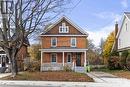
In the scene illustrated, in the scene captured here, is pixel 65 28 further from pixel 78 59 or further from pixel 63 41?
pixel 78 59

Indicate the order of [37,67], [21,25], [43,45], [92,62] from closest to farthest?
1. [21,25]
2. [37,67]
3. [43,45]
4. [92,62]

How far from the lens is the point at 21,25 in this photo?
30.2 metres

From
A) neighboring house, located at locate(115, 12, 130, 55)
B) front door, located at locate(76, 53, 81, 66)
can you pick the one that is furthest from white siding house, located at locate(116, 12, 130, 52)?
front door, located at locate(76, 53, 81, 66)

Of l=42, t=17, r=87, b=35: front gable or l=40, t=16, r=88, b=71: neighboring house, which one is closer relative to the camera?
l=40, t=16, r=88, b=71: neighboring house

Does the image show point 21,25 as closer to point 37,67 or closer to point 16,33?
point 16,33

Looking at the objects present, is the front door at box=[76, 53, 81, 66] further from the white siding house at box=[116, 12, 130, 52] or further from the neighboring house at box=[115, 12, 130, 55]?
the white siding house at box=[116, 12, 130, 52]

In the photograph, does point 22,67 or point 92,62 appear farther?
point 92,62

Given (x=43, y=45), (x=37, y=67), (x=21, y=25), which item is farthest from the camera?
(x=43, y=45)

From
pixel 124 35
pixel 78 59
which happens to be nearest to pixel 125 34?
pixel 124 35

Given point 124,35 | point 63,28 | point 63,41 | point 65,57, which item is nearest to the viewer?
point 63,41

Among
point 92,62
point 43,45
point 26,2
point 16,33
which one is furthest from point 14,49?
point 92,62

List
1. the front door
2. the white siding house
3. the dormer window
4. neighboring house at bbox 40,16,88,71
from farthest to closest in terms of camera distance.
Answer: the front door, the dormer window, neighboring house at bbox 40,16,88,71, the white siding house

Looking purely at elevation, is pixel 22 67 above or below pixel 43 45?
below

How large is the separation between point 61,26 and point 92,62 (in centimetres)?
2469
